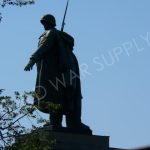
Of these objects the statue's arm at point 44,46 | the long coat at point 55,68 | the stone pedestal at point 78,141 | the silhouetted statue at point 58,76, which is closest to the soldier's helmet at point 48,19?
the silhouetted statue at point 58,76

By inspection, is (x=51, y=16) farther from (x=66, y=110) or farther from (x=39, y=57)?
(x=66, y=110)

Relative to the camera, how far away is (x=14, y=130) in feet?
59.8

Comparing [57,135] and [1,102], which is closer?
[1,102]

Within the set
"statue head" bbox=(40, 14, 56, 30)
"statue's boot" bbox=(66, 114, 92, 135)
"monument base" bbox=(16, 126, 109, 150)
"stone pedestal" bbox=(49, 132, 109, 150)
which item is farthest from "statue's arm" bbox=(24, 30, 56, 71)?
"stone pedestal" bbox=(49, 132, 109, 150)

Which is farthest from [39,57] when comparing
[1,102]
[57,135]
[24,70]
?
[1,102]

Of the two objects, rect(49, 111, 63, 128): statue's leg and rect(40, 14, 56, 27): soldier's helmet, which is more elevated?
rect(40, 14, 56, 27): soldier's helmet

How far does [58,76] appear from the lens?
867 inches

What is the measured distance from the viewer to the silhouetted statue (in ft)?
71.2

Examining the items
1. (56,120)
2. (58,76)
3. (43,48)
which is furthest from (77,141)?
(43,48)

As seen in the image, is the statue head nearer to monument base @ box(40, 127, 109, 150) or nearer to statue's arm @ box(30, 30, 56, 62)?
statue's arm @ box(30, 30, 56, 62)

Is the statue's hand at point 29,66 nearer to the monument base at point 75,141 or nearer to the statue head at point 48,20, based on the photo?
the statue head at point 48,20

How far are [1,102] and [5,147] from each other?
100 centimetres

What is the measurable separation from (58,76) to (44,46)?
90 cm

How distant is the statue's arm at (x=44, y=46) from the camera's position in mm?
21984
